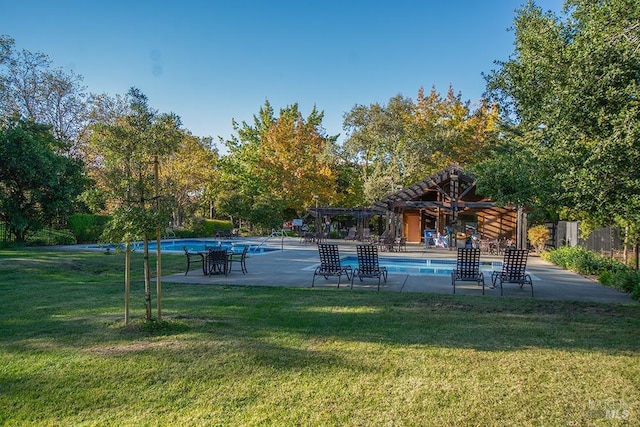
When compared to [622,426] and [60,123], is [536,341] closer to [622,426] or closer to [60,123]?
[622,426]

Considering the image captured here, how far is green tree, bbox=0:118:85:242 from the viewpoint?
Answer: 17.6 m

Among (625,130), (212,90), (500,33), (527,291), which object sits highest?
(500,33)

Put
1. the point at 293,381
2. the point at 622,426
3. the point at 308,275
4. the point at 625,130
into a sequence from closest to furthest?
the point at 622,426
the point at 293,381
the point at 625,130
the point at 308,275

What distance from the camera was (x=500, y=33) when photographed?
15.4m

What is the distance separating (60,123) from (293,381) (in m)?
31.6

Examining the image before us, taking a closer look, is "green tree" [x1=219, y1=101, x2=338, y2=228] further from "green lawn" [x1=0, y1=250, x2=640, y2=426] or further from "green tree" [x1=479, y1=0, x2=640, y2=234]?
"green tree" [x1=479, y1=0, x2=640, y2=234]

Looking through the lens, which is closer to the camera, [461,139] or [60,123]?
[60,123]

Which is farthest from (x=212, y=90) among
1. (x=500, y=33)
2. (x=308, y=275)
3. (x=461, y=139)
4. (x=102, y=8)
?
(x=461, y=139)

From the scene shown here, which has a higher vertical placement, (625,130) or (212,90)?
(212,90)

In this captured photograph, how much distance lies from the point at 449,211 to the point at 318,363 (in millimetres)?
24987

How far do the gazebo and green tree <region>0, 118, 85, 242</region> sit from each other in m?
16.6

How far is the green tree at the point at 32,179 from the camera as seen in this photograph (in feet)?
57.7

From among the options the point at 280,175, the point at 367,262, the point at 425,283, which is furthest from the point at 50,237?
the point at 425,283

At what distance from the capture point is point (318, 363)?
166 inches
